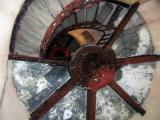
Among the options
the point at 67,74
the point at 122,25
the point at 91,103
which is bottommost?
the point at 91,103

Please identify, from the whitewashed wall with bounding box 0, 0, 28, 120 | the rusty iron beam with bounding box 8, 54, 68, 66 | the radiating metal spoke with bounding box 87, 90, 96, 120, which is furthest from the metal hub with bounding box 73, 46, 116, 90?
the whitewashed wall with bounding box 0, 0, 28, 120

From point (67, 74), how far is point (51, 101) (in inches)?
8.5

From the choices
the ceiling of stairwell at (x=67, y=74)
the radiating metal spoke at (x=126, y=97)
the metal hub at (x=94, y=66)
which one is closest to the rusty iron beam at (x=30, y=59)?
the ceiling of stairwell at (x=67, y=74)

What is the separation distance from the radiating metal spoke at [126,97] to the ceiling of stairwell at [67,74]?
52 mm

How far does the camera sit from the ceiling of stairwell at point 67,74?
90.9 inches

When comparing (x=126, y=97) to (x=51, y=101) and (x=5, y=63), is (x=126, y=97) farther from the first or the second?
(x=5, y=63)

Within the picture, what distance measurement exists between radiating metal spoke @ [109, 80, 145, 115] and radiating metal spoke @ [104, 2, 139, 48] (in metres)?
0.27

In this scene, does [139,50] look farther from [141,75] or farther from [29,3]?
[29,3]

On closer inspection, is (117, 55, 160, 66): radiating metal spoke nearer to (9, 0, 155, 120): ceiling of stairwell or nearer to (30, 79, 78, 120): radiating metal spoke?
(9, 0, 155, 120): ceiling of stairwell

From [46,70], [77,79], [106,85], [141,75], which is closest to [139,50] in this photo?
[141,75]

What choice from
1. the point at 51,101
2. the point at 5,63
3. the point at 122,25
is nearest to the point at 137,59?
the point at 122,25

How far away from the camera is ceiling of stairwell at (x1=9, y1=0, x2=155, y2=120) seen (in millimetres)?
2309

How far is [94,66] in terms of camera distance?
2422 mm

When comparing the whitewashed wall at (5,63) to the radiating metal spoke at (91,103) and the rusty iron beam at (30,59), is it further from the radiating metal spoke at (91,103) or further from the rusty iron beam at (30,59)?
the radiating metal spoke at (91,103)
